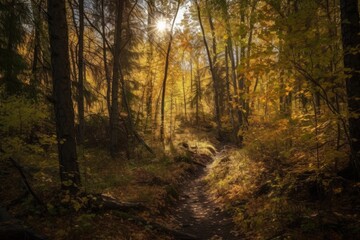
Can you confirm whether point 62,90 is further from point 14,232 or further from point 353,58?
point 353,58

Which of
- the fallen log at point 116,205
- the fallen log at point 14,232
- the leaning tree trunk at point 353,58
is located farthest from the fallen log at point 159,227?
the leaning tree trunk at point 353,58

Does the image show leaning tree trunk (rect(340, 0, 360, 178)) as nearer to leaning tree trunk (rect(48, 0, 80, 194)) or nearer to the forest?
the forest

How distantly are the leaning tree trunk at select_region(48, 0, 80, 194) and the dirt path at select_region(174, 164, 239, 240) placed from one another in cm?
332

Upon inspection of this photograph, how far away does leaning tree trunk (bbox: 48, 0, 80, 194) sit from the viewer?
18.6 ft

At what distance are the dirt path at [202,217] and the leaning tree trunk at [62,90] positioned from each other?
332 cm

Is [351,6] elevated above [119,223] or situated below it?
above

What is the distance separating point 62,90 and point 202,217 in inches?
210

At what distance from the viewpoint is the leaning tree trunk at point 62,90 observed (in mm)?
5676

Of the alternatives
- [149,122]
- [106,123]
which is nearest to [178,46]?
[149,122]

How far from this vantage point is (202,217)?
26.4 feet

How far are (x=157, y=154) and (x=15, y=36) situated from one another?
30.3ft

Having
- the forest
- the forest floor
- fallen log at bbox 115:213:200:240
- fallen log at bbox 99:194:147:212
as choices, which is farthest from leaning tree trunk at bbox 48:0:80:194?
fallen log at bbox 115:213:200:240

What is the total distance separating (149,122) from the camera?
22078mm

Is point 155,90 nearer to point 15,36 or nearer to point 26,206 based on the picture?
point 15,36
